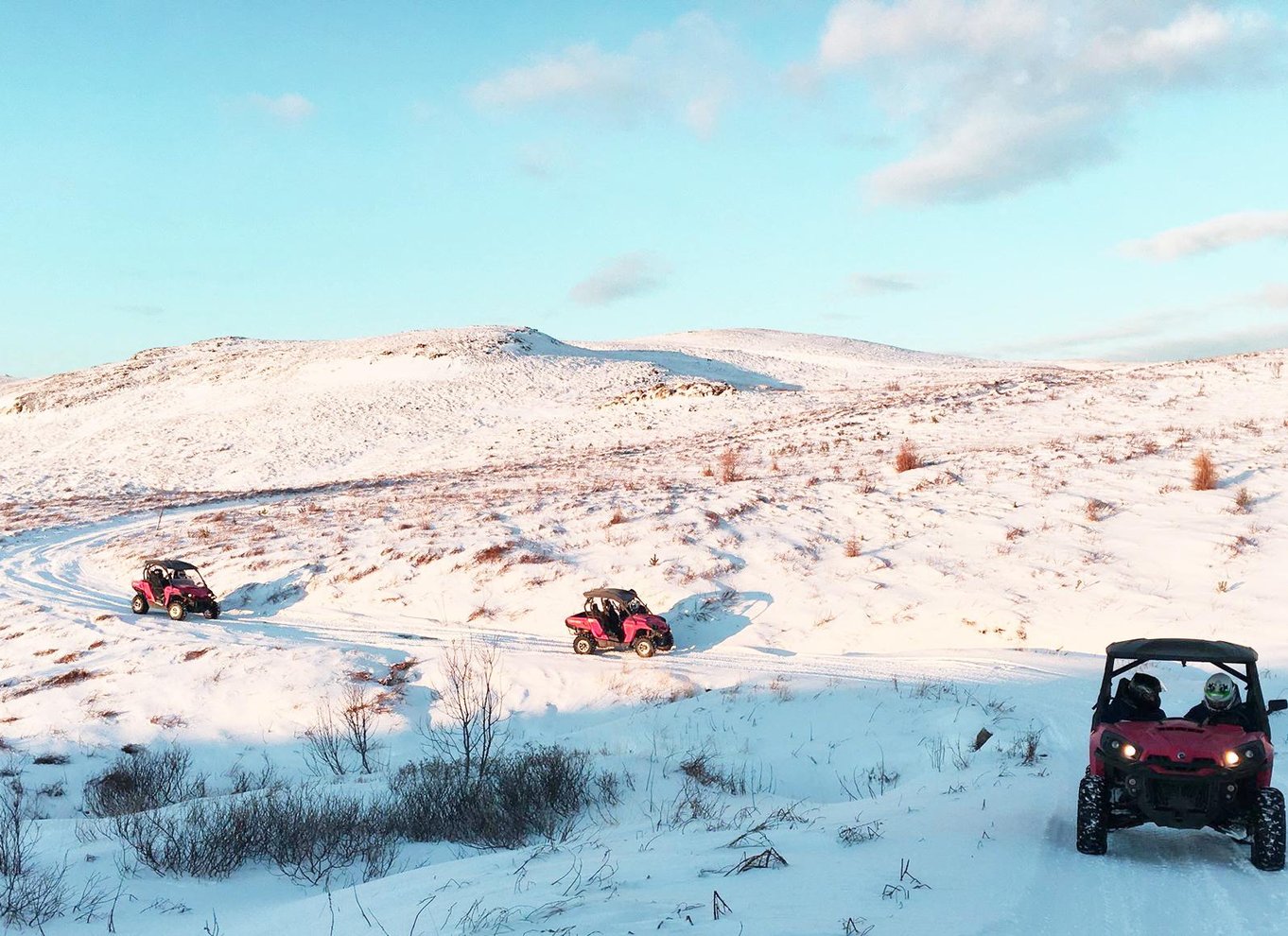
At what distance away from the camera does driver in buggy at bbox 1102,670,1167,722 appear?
6656 millimetres

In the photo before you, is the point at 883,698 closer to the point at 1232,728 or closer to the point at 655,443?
the point at 1232,728

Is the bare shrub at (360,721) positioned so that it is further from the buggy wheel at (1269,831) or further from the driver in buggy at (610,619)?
the buggy wheel at (1269,831)

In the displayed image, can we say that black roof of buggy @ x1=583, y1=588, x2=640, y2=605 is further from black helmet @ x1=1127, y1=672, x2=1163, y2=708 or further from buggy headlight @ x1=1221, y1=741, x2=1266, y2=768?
buggy headlight @ x1=1221, y1=741, x2=1266, y2=768

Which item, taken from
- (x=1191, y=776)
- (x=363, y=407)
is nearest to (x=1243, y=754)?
(x=1191, y=776)

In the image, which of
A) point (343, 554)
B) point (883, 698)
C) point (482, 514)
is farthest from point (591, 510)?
point (883, 698)

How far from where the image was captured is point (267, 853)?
7000 millimetres

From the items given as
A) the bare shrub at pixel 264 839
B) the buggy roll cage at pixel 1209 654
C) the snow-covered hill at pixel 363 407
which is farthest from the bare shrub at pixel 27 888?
the snow-covered hill at pixel 363 407

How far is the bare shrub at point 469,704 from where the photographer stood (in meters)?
11.4

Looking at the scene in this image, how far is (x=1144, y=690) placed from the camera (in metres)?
6.66

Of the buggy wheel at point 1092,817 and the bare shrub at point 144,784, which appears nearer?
the buggy wheel at point 1092,817

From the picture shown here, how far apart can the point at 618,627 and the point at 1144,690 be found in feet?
33.4

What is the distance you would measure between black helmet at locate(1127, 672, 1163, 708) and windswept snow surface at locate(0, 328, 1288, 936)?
3.37 feet

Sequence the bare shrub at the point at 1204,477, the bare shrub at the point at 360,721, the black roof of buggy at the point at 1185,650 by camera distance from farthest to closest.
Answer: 1. the bare shrub at the point at 1204,477
2. the bare shrub at the point at 360,721
3. the black roof of buggy at the point at 1185,650

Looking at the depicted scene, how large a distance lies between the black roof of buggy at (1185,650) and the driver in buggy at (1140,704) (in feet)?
0.87
